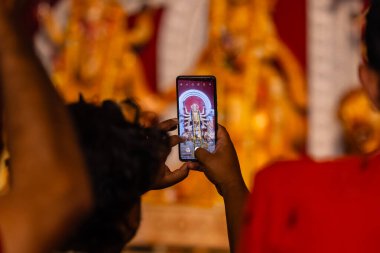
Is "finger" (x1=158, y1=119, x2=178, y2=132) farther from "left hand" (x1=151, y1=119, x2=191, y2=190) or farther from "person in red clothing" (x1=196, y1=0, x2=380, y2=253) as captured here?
"person in red clothing" (x1=196, y1=0, x2=380, y2=253)

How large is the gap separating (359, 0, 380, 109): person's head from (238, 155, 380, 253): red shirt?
61 millimetres

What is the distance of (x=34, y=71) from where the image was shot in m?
0.65

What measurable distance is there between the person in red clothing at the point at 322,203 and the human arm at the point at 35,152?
184mm

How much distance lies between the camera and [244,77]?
3.42m

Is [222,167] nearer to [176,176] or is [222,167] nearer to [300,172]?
[176,176]

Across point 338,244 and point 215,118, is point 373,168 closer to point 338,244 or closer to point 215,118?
point 338,244

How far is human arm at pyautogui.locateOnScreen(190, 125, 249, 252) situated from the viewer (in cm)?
92

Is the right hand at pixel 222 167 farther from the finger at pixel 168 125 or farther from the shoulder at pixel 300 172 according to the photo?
the shoulder at pixel 300 172

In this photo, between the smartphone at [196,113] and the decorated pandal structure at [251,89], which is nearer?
the smartphone at [196,113]

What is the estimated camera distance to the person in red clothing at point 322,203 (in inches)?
28.5

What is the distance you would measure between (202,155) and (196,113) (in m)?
0.07

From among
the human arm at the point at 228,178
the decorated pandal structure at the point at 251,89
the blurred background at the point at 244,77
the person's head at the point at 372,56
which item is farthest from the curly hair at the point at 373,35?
the decorated pandal structure at the point at 251,89

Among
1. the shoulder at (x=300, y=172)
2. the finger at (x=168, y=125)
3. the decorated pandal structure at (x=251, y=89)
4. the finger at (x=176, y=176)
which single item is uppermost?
the decorated pandal structure at (x=251, y=89)

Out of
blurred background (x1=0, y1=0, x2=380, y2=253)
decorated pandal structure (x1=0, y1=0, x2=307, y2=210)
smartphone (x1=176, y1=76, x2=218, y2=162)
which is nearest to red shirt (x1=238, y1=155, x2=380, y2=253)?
smartphone (x1=176, y1=76, x2=218, y2=162)
